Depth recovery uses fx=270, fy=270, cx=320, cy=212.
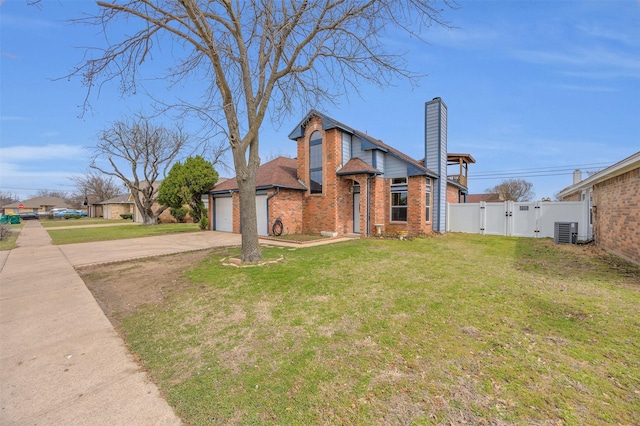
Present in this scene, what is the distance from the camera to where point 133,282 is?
6.29 metres

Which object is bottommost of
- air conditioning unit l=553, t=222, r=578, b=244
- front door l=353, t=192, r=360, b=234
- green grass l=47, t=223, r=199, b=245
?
green grass l=47, t=223, r=199, b=245

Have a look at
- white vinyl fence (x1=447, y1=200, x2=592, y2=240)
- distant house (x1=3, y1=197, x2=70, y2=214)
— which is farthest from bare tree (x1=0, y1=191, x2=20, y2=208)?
white vinyl fence (x1=447, y1=200, x2=592, y2=240)

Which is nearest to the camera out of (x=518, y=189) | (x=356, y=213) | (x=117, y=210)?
(x=356, y=213)

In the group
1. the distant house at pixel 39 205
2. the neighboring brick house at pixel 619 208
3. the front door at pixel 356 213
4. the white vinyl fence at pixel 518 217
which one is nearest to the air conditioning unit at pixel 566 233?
the neighboring brick house at pixel 619 208

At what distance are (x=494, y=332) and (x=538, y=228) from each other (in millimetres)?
13770

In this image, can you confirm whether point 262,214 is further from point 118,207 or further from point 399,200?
point 118,207

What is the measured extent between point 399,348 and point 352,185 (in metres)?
11.5

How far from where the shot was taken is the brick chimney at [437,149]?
14.5 m

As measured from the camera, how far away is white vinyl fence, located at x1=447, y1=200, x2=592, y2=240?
12977mm

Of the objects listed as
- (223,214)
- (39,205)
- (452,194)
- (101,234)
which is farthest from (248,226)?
(39,205)

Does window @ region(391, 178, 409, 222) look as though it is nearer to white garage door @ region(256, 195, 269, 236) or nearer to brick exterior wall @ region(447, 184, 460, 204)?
brick exterior wall @ region(447, 184, 460, 204)

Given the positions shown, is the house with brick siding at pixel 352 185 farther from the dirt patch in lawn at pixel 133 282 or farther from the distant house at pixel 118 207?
the distant house at pixel 118 207

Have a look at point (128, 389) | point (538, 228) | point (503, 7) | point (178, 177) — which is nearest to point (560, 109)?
point (538, 228)

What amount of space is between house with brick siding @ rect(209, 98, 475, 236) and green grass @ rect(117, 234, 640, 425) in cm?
751
